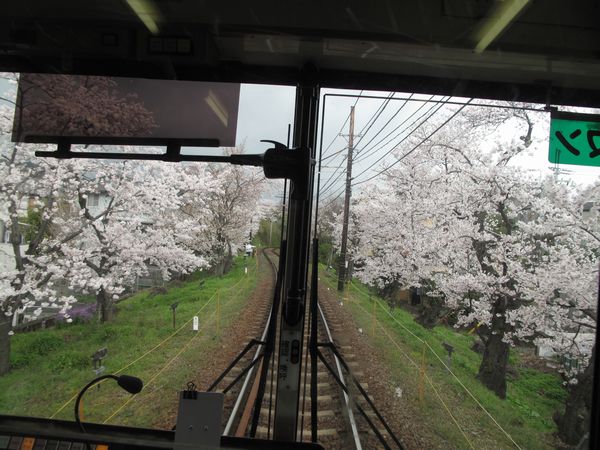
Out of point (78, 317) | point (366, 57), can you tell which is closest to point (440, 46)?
point (366, 57)

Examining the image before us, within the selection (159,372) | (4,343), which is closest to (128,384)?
(159,372)

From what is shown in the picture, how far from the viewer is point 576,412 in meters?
1.64

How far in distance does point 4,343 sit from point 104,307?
1.50 feet

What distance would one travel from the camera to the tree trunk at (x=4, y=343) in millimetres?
1669

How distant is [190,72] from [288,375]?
4.68 feet

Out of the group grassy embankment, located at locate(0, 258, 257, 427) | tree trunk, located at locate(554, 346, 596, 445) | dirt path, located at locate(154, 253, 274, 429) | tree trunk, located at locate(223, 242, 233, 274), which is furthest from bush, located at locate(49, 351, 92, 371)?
tree trunk, located at locate(554, 346, 596, 445)

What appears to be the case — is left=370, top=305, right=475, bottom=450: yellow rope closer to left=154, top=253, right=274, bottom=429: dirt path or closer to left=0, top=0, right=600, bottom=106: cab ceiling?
left=154, top=253, right=274, bottom=429: dirt path

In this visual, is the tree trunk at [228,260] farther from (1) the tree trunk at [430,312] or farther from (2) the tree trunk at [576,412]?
(2) the tree trunk at [576,412]

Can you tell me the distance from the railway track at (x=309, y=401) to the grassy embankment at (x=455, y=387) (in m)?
0.27

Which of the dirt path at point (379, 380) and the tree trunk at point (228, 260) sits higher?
the tree trunk at point (228, 260)

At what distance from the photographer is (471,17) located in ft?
4.62

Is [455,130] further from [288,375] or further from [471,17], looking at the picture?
[288,375]

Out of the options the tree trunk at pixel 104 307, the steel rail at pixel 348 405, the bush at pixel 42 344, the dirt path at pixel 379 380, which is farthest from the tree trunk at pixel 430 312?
the bush at pixel 42 344

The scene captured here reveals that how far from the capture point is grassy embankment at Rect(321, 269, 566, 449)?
167 cm
